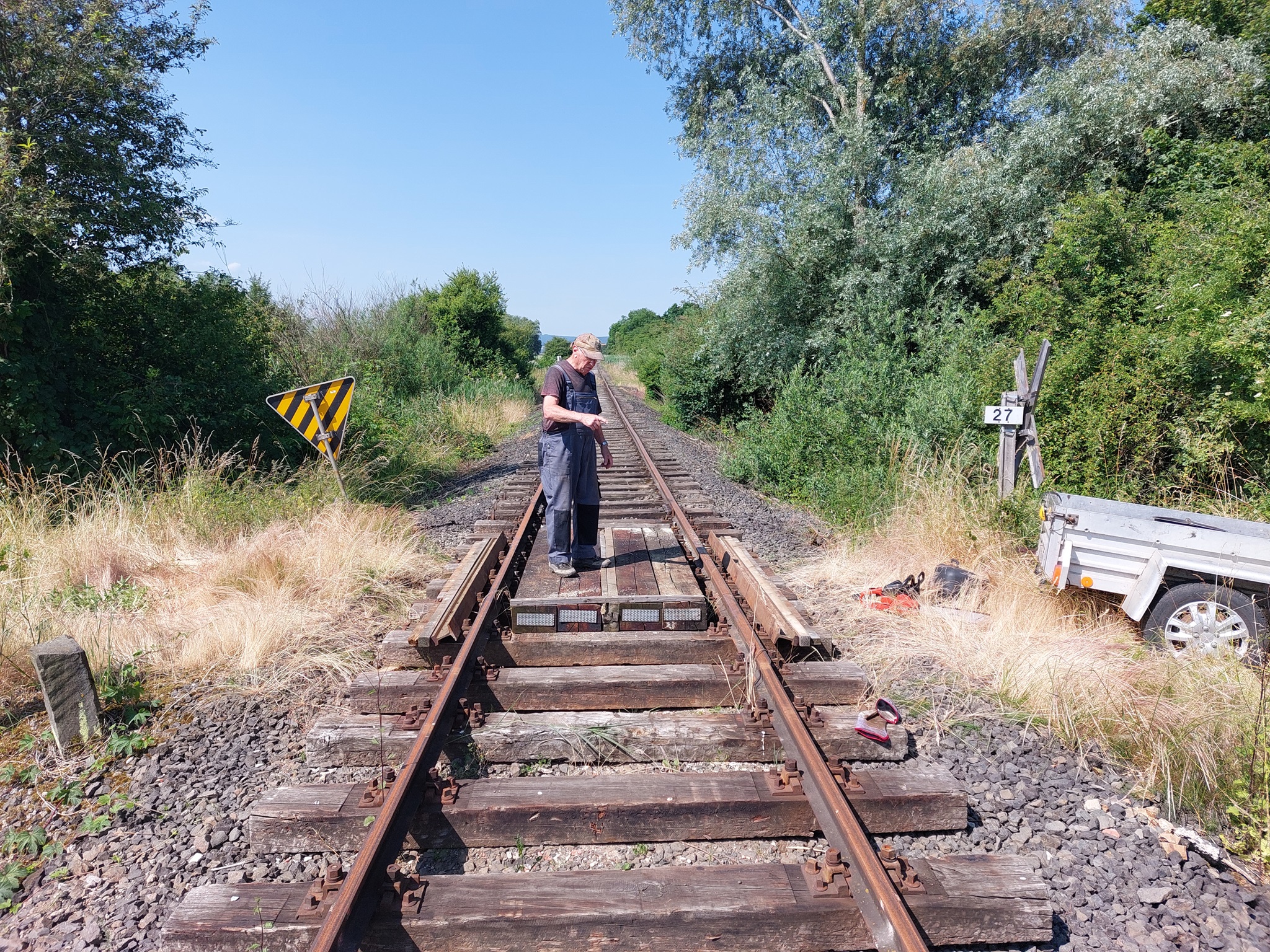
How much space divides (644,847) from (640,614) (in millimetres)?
1884

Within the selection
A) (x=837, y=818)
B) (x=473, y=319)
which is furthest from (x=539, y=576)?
(x=473, y=319)

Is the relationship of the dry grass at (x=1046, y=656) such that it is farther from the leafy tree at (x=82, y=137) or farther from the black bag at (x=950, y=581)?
the leafy tree at (x=82, y=137)

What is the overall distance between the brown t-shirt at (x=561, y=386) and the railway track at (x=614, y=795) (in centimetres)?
113

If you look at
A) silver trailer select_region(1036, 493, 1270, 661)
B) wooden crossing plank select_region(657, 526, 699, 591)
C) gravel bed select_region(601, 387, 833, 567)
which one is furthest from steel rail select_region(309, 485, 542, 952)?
silver trailer select_region(1036, 493, 1270, 661)

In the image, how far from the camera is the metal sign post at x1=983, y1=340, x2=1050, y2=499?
6.38 meters

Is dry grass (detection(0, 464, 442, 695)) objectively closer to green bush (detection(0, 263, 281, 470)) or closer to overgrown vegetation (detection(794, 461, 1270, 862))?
green bush (detection(0, 263, 281, 470))

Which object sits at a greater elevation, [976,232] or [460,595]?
[976,232]

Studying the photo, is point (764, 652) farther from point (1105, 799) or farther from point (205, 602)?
point (205, 602)

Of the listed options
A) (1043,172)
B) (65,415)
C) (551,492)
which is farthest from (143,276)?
(1043,172)

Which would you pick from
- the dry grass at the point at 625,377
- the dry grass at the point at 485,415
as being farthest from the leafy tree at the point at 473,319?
the dry grass at the point at 625,377

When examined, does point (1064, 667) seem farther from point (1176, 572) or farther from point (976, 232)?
point (976, 232)

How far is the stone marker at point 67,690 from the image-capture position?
343 cm

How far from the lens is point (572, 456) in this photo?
16.6ft

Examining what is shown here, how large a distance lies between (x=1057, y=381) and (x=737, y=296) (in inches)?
330
